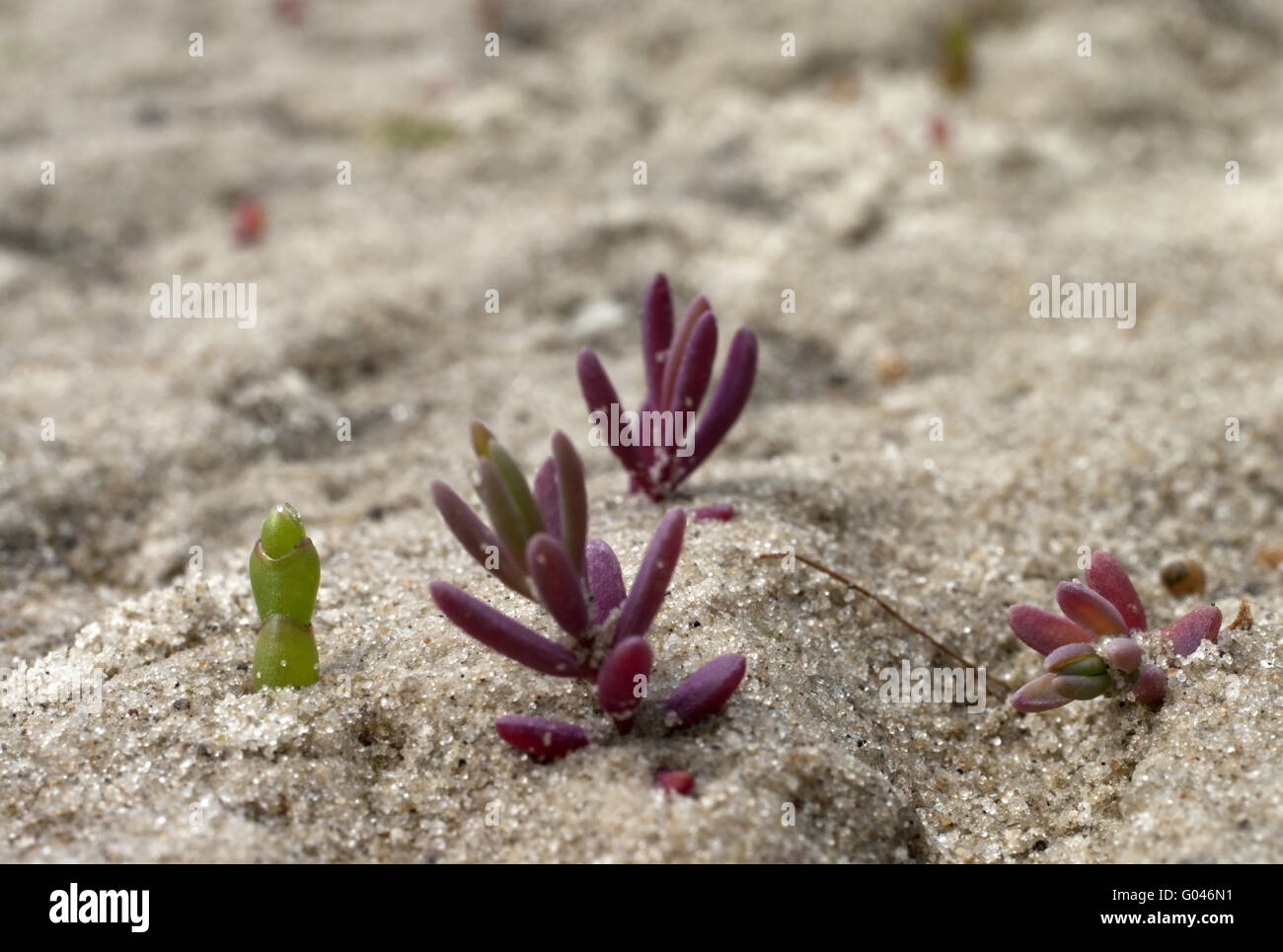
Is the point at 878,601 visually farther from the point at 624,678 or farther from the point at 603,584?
the point at 624,678

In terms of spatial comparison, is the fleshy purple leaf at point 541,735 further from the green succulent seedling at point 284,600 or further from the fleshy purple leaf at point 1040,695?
the fleshy purple leaf at point 1040,695

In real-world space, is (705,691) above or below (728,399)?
below

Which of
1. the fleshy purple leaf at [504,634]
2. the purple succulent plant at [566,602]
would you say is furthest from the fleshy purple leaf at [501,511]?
the fleshy purple leaf at [504,634]

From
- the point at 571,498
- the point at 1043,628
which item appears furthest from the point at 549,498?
the point at 1043,628

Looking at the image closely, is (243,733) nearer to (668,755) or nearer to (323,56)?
(668,755)

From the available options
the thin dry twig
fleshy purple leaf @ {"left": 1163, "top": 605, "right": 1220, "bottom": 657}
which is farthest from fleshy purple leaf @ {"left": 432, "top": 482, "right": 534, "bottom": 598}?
fleshy purple leaf @ {"left": 1163, "top": 605, "right": 1220, "bottom": 657}

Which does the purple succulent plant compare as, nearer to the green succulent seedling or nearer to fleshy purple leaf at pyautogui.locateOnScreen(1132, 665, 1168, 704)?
the green succulent seedling

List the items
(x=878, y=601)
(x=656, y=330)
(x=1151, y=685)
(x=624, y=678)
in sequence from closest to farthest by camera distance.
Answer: (x=624, y=678), (x=1151, y=685), (x=878, y=601), (x=656, y=330)
